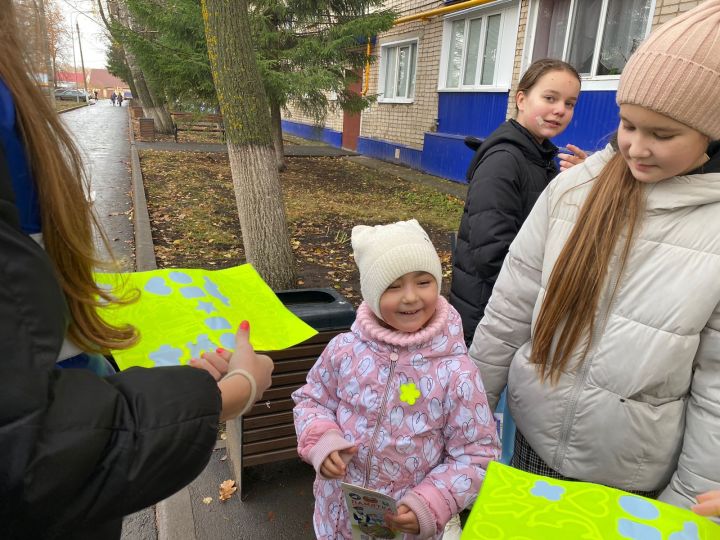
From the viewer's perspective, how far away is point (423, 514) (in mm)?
1385

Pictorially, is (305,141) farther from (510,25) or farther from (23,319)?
(23,319)

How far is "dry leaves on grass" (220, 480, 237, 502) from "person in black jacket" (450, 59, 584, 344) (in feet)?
4.43

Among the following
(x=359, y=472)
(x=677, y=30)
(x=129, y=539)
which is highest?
(x=677, y=30)

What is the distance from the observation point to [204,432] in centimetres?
87

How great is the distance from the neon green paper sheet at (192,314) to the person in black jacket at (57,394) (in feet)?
1.18

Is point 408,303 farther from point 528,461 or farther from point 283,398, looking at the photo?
point 283,398

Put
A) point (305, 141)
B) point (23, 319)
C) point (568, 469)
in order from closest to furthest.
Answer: point (23, 319)
point (568, 469)
point (305, 141)

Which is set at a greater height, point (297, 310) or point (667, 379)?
point (667, 379)

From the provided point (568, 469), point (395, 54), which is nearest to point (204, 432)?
point (568, 469)

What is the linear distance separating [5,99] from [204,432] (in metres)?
0.59

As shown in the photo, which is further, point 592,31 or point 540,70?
point 592,31

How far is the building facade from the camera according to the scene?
24.5ft

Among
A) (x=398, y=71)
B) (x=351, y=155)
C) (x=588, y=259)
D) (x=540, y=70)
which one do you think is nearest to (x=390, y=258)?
(x=588, y=259)

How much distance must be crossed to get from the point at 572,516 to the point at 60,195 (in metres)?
1.10
